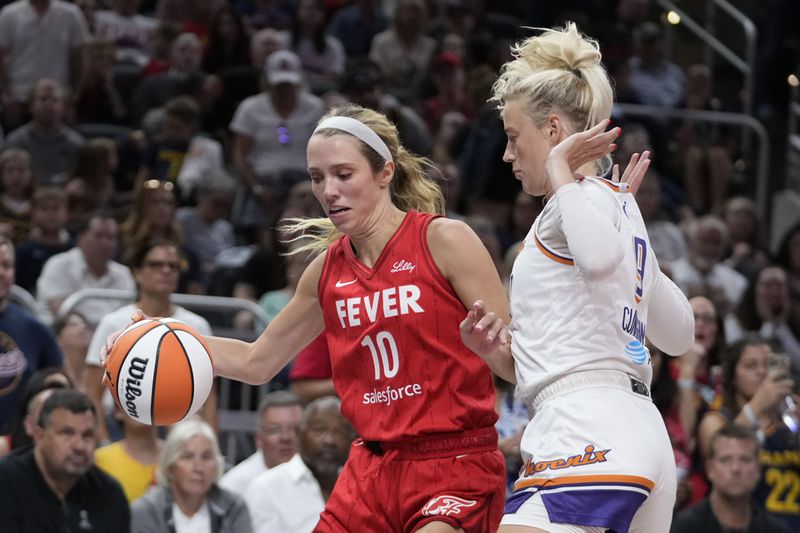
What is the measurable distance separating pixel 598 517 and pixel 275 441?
4.15m

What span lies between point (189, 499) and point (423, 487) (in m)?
2.85

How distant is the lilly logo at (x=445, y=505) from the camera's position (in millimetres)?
4363

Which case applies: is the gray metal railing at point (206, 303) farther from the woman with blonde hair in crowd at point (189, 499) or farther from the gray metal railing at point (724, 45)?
the gray metal railing at point (724, 45)

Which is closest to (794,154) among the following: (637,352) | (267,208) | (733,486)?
(267,208)

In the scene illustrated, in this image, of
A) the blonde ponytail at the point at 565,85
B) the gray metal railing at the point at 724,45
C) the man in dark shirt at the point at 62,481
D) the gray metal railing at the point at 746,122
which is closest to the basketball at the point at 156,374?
the blonde ponytail at the point at 565,85

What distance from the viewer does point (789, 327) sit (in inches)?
436

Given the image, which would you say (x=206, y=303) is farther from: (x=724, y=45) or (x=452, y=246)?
A: (x=724, y=45)

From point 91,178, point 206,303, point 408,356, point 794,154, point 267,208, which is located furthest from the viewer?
point 794,154

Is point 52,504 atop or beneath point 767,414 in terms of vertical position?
atop

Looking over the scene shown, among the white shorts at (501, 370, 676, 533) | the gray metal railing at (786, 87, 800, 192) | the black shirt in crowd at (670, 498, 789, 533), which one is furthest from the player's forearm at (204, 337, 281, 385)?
the gray metal railing at (786, 87, 800, 192)

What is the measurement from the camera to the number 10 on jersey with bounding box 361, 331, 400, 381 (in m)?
4.54

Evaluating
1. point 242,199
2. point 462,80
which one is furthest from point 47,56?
point 462,80

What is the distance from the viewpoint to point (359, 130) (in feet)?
15.5

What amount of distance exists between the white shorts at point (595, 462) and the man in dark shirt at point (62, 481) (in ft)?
10.8
